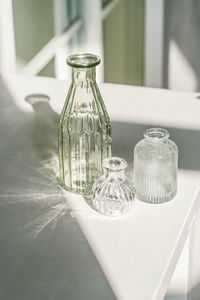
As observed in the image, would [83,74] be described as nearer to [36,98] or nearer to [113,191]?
[113,191]

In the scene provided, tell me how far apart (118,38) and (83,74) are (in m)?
2.19

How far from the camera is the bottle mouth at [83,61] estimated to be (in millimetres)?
1134

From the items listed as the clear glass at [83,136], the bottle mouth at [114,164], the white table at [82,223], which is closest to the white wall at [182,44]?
the white table at [82,223]

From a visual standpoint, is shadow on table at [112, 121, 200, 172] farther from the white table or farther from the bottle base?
the bottle base

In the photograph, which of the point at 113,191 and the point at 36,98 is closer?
the point at 113,191

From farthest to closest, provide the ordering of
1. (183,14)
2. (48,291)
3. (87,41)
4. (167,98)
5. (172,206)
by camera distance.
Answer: (183,14), (87,41), (167,98), (172,206), (48,291)

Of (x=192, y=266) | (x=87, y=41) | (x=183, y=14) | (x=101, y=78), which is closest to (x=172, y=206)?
(x=192, y=266)

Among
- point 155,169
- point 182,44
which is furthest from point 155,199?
point 182,44

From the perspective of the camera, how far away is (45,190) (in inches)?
47.8

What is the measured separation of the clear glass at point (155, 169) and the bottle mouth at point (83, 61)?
15cm

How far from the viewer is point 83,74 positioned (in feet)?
3.84

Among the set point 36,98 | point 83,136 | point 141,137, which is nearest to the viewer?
point 83,136

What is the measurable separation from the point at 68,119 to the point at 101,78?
192 cm

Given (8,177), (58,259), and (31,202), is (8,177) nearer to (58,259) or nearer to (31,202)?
(31,202)
